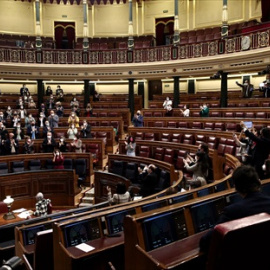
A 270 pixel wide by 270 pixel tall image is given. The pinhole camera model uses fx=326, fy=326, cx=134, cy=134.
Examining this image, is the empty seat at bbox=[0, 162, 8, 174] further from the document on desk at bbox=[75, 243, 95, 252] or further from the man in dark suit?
the man in dark suit

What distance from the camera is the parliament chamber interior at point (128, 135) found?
2.13 metres

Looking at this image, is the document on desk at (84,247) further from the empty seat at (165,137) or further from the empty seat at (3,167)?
the empty seat at (165,137)

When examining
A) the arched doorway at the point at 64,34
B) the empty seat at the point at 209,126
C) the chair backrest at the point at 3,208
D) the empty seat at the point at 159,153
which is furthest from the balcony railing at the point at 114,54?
the chair backrest at the point at 3,208

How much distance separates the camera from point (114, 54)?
48.9 ft

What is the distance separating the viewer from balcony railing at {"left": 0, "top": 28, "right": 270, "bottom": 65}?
1292 centimetres

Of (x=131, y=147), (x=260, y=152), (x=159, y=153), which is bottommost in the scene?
(x=159, y=153)

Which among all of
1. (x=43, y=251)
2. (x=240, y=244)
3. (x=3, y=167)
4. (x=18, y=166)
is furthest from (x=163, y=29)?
(x=240, y=244)

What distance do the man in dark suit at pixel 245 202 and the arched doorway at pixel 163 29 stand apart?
54.6 feet

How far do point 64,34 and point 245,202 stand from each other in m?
18.3

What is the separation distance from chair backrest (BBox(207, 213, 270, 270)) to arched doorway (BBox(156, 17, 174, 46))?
17.2 m

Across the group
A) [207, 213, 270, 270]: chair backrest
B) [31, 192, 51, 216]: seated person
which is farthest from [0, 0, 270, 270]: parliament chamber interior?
[31, 192, 51, 216]: seated person

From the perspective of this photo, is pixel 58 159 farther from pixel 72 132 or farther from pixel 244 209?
pixel 244 209

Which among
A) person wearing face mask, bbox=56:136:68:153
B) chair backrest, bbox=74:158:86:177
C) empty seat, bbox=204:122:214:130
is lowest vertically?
chair backrest, bbox=74:158:86:177

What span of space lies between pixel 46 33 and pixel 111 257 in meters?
17.8
